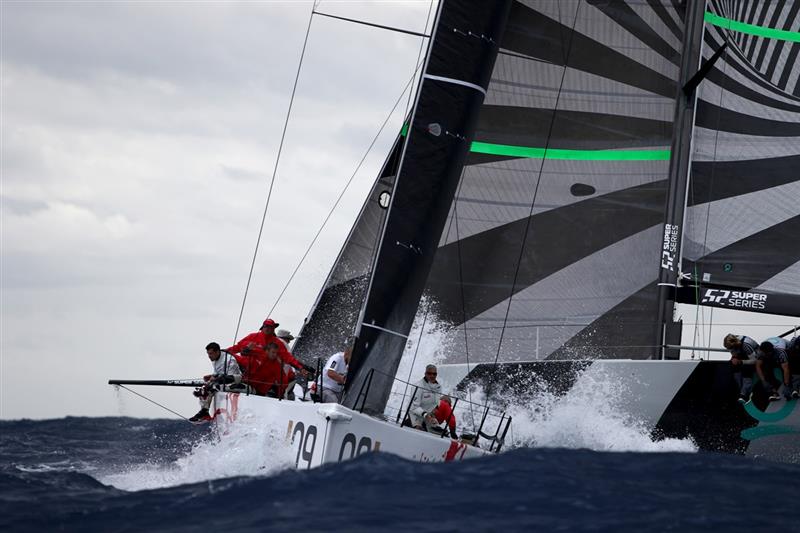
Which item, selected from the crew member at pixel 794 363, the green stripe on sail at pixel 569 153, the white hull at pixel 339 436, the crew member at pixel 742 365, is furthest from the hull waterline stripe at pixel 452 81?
the crew member at pixel 794 363

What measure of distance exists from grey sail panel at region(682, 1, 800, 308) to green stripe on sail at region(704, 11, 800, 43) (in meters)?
0.03

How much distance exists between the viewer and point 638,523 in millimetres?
5848

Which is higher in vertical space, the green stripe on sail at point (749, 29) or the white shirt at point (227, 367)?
the green stripe on sail at point (749, 29)

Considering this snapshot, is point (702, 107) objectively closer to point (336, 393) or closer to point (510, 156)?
point (510, 156)

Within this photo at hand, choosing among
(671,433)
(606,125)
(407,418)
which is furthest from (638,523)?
(606,125)

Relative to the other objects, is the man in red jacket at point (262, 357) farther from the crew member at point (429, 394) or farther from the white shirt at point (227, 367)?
the crew member at point (429, 394)

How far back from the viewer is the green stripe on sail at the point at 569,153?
11.4 m

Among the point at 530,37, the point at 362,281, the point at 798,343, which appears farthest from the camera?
the point at 362,281

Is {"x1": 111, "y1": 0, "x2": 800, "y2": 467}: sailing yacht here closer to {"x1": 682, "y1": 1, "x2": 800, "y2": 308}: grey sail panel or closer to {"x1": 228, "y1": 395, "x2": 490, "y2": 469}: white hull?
{"x1": 682, "y1": 1, "x2": 800, "y2": 308}: grey sail panel

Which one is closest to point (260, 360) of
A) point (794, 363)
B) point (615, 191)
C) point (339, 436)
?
point (339, 436)

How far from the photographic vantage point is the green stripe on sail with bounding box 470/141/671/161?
11414mm

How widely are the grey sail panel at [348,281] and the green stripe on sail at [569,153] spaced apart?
1.82 m

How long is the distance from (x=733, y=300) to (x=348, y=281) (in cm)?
445

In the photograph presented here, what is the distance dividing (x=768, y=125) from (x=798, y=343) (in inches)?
108
